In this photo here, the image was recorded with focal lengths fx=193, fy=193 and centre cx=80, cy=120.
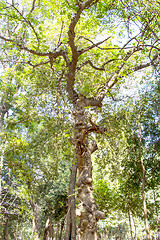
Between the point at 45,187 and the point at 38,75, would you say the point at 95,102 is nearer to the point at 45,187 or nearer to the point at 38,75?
the point at 38,75

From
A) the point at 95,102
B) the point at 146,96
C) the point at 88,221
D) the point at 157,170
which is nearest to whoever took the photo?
the point at 88,221

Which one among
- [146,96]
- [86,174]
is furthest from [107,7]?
[86,174]

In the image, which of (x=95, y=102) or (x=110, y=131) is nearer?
(x=95, y=102)

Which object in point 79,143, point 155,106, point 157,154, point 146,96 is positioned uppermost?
point 146,96

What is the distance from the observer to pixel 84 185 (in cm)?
406

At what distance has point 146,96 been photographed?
7.36 meters

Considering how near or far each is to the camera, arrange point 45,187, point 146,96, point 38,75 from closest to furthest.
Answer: point 38,75 → point 146,96 → point 45,187

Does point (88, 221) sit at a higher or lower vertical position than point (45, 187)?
lower

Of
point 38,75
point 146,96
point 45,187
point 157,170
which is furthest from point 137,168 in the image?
point 45,187

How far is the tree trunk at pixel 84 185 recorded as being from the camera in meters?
3.60

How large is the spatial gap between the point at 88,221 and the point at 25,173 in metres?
3.77

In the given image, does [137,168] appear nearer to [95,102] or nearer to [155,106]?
[155,106]

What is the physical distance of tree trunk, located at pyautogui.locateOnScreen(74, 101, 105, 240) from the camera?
3.60 meters

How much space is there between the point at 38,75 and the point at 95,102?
2497 mm
